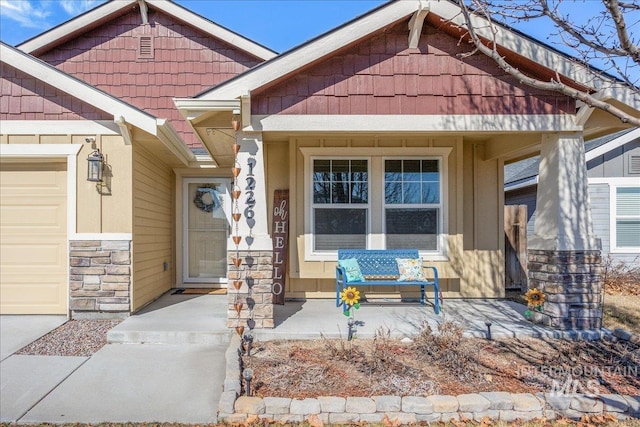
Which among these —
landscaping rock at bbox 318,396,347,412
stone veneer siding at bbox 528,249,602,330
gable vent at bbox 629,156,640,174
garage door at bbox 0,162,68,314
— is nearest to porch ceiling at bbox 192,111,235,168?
garage door at bbox 0,162,68,314

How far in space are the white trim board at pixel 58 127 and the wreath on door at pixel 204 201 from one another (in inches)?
103

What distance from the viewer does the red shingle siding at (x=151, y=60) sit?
8.16 m

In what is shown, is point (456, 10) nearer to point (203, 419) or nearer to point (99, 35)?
point (203, 419)

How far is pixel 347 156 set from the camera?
251 inches

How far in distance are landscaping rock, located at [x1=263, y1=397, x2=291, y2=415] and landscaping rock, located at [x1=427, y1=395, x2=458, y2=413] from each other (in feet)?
3.54

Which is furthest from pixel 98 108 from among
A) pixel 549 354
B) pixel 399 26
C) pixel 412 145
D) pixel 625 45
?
pixel 549 354

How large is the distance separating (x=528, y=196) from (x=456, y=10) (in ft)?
24.4

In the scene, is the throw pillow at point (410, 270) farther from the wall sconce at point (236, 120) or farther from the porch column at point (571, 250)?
the wall sconce at point (236, 120)

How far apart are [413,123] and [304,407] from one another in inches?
133

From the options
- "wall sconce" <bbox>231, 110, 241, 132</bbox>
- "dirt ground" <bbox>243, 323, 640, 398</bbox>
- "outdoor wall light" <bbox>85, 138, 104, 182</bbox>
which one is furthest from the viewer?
"outdoor wall light" <bbox>85, 138, 104, 182</bbox>

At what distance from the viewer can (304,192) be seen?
250 inches

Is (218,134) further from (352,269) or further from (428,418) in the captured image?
(428,418)

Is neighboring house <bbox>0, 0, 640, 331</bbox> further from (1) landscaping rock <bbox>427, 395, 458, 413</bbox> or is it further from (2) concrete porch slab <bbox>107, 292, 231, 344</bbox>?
(1) landscaping rock <bbox>427, 395, 458, 413</bbox>

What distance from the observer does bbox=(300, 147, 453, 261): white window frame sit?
20.8 ft
